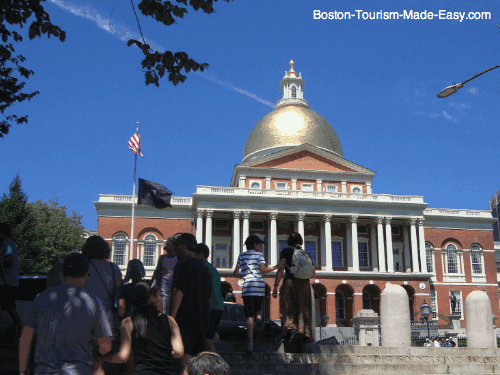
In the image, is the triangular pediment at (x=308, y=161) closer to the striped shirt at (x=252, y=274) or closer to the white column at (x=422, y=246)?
the white column at (x=422, y=246)

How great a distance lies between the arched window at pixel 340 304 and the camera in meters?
44.8

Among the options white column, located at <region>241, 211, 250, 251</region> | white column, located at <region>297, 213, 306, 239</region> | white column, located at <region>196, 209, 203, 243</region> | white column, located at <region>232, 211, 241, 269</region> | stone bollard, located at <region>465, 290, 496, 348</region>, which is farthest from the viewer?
white column, located at <region>297, 213, 306, 239</region>

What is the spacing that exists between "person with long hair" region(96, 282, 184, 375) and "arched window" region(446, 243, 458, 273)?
46954 millimetres

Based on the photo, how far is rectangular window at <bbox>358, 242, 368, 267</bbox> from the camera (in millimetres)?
46341

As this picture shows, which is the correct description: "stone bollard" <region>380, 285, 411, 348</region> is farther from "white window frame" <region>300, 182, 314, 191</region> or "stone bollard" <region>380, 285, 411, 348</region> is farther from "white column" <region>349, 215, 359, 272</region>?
"white window frame" <region>300, 182, 314, 191</region>

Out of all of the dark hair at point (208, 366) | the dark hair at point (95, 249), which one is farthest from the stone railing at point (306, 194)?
the dark hair at point (208, 366)

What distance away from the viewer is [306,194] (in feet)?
147

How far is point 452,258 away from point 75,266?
157ft

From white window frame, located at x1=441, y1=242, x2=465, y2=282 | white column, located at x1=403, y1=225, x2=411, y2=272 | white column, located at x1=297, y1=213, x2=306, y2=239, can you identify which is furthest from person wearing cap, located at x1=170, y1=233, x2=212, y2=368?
white window frame, located at x1=441, y1=242, x2=465, y2=282

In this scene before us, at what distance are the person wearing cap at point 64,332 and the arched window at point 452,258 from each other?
47.4 metres

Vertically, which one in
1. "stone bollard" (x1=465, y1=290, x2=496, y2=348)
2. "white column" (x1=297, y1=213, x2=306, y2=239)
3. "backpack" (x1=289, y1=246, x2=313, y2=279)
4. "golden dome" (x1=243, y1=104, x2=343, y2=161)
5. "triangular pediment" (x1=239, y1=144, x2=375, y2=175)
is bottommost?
"stone bollard" (x1=465, y1=290, x2=496, y2=348)

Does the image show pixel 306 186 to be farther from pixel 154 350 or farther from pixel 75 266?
pixel 75 266

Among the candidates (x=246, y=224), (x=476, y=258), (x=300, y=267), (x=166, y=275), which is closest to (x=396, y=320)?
(x=300, y=267)

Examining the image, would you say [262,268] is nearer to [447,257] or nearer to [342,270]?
[342,270]
